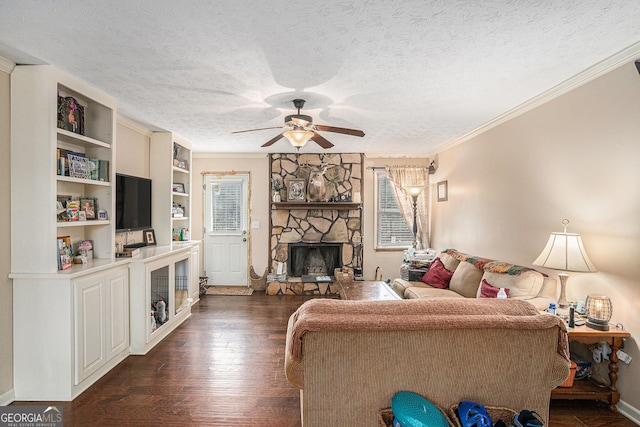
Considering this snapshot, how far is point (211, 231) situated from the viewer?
6039 mm

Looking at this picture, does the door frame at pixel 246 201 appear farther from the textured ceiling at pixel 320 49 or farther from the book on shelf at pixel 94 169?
the book on shelf at pixel 94 169

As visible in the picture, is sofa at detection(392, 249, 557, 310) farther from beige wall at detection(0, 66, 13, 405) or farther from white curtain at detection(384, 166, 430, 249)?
beige wall at detection(0, 66, 13, 405)

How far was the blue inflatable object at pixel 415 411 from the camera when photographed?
1448 millimetres

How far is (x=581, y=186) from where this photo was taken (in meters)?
2.65

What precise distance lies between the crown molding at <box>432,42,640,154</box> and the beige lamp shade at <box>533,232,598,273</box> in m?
1.22

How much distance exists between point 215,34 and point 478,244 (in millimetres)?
3810

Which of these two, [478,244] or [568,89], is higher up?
[568,89]

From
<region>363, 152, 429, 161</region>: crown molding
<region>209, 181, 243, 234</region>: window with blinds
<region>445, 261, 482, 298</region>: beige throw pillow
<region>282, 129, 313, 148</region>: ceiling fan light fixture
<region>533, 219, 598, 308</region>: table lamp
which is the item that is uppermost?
<region>363, 152, 429, 161</region>: crown molding

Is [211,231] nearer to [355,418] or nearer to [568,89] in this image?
[355,418]

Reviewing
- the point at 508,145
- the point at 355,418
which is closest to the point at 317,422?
the point at 355,418

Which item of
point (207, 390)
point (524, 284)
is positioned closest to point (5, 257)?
point (207, 390)

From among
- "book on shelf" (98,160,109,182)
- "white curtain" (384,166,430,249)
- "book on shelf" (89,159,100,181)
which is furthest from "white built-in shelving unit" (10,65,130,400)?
"white curtain" (384,166,430,249)

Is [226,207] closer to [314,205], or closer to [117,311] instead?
[314,205]

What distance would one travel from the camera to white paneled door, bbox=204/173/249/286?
19.8 ft
